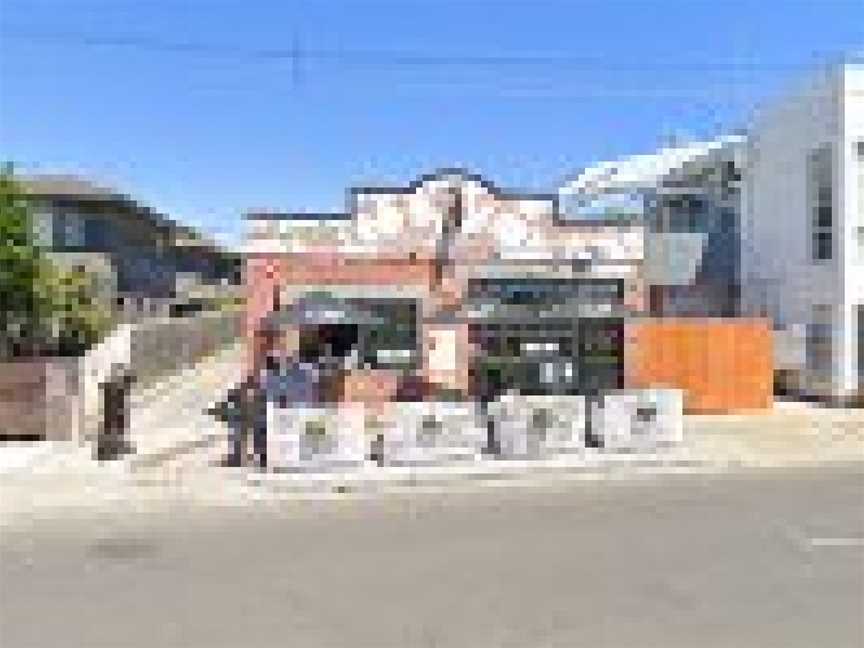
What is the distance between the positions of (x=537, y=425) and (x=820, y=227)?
11.4m

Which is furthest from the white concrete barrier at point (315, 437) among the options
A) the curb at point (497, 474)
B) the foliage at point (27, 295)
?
the foliage at point (27, 295)

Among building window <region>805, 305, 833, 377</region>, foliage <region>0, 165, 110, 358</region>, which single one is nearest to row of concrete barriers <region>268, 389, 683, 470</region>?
foliage <region>0, 165, 110, 358</region>

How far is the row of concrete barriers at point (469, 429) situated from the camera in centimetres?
1368

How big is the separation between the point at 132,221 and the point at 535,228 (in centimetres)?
2658

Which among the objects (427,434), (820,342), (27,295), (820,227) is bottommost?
(427,434)

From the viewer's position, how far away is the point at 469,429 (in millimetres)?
14398

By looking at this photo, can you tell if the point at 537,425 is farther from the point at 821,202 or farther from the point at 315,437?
the point at 821,202

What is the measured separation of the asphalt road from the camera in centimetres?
632

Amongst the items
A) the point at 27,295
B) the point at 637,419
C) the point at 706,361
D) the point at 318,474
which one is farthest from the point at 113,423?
the point at 706,361

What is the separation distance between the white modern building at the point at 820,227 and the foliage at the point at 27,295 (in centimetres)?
1655

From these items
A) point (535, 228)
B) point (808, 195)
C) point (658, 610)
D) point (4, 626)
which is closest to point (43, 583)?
point (4, 626)

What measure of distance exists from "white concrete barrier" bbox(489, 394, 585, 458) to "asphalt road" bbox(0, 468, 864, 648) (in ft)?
9.46

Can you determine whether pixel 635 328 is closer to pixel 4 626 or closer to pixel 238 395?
pixel 238 395

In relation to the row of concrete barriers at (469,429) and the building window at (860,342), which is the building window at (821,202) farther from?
the row of concrete barriers at (469,429)
